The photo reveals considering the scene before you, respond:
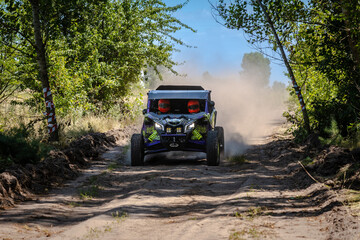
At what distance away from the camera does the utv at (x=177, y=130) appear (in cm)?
1163

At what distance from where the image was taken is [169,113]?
12.6 meters

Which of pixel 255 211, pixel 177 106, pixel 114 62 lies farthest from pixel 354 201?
pixel 114 62

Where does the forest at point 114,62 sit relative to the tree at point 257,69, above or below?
below

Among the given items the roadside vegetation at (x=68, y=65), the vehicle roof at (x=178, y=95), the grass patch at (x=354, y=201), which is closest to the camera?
the grass patch at (x=354, y=201)

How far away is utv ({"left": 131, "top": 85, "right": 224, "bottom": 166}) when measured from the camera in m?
11.6

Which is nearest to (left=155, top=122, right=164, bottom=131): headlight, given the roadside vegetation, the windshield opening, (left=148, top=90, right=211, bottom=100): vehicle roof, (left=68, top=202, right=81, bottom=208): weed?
the windshield opening

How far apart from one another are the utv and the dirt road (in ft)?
3.49

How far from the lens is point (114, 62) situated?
2398 centimetres

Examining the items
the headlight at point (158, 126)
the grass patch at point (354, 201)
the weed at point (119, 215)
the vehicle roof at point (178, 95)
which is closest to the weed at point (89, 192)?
the weed at point (119, 215)

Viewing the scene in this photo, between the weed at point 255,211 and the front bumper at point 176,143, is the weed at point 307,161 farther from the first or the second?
the weed at point 255,211

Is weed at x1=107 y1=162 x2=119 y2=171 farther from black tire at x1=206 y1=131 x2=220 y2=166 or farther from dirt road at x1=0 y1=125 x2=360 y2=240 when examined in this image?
black tire at x1=206 y1=131 x2=220 y2=166

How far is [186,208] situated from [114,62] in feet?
59.7

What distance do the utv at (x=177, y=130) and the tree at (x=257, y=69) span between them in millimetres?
137535

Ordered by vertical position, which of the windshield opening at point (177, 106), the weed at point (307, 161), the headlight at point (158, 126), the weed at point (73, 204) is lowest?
the weed at point (73, 204)
